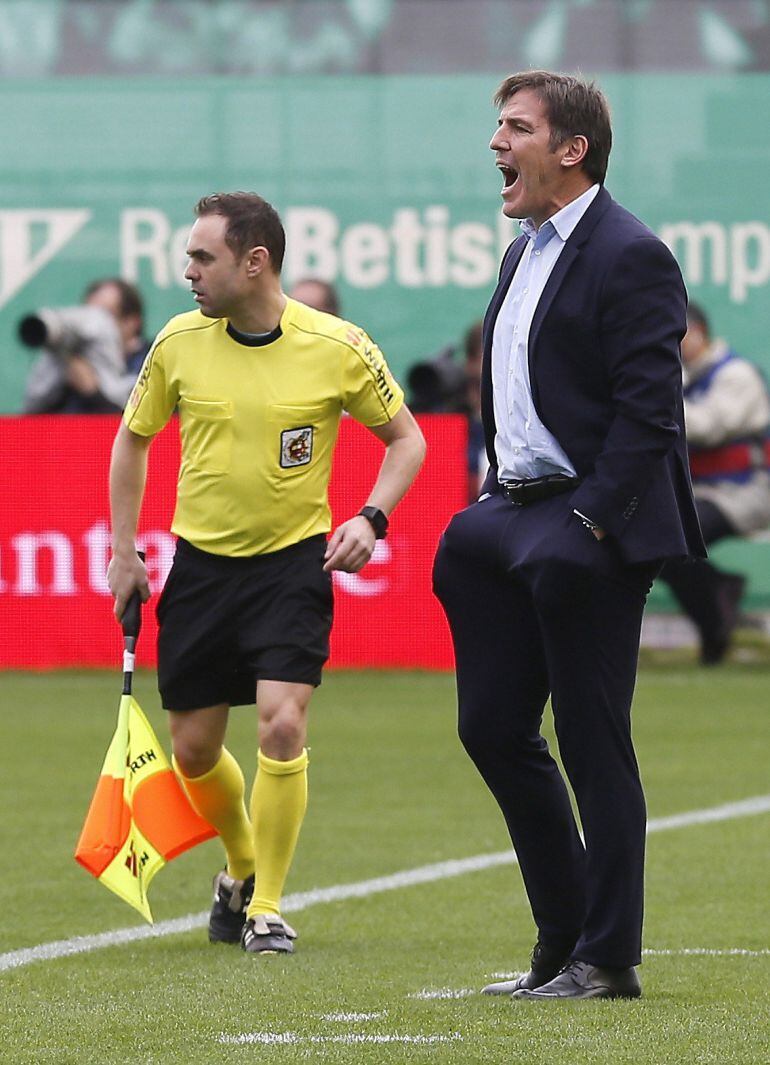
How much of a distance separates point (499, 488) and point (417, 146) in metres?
12.9

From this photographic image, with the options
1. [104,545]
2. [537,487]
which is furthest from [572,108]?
[104,545]

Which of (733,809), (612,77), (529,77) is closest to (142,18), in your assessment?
(612,77)

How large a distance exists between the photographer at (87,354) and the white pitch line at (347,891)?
7160 millimetres

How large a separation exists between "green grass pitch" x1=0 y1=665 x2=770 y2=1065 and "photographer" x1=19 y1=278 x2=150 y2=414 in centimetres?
384

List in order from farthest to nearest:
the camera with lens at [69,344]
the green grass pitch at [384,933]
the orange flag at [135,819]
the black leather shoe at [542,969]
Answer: the camera with lens at [69,344], the orange flag at [135,819], the black leather shoe at [542,969], the green grass pitch at [384,933]

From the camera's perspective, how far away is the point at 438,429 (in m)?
14.6

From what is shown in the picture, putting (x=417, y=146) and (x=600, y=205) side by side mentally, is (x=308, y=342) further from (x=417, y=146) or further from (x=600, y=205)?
(x=417, y=146)

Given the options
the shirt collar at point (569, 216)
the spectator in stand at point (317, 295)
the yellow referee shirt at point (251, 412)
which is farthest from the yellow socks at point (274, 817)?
the spectator in stand at point (317, 295)

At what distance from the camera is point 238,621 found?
6605mm

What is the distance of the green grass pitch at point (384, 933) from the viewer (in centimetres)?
500

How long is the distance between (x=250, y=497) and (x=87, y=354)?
31.4ft

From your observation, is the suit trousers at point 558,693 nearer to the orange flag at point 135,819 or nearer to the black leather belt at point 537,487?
the black leather belt at point 537,487

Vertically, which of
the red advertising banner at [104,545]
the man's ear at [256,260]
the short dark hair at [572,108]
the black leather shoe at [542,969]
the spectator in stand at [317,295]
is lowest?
the red advertising banner at [104,545]

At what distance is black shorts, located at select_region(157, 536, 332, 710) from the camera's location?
656cm
